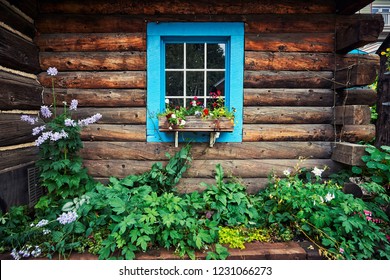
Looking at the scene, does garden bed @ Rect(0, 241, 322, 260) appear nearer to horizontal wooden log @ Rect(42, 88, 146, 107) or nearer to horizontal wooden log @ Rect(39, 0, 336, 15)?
horizontal wooden log @ Rect(42, 88, 146, 107)

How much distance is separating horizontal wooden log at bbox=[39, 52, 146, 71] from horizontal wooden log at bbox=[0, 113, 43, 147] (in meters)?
0.90

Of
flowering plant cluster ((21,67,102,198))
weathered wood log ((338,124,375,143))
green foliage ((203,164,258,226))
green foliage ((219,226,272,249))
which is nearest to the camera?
A: green foliage ((219,226,272,249))

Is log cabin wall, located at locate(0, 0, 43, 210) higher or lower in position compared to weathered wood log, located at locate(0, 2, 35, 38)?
lower

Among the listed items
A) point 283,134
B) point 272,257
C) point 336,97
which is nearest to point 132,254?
point 272,257

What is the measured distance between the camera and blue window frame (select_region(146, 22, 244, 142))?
3.46 m

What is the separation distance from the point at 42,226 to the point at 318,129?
147 inches

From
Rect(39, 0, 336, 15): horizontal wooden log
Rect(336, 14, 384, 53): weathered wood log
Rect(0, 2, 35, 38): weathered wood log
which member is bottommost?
Rect(336, 14, 384, 53): weathered wood log

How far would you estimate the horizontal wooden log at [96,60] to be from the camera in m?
3.50

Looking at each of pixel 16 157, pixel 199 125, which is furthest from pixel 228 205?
pixel 16 157

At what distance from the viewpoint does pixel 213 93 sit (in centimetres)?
359

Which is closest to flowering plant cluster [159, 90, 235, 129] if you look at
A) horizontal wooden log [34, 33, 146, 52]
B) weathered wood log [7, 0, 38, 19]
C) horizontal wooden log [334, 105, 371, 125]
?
horizontal wooden log [34, 33, 146, 52]

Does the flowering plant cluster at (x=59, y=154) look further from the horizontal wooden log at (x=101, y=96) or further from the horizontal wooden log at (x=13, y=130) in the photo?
the horizontal wooden log at (x=101, y=96)

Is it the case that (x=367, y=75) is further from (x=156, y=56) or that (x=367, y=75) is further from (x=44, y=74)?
(x=44, y=74)

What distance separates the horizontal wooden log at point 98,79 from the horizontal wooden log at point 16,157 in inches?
37.8
